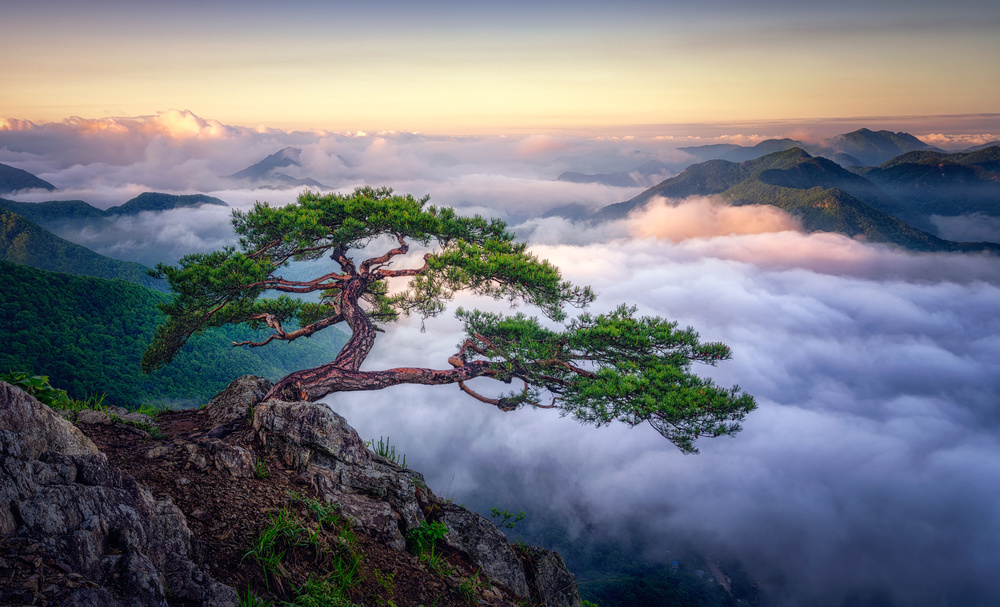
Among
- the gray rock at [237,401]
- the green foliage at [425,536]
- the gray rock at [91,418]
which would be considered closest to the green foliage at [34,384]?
the gray rock at [91,418]

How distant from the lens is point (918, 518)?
18412 centimetres

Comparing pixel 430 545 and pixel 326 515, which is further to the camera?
pixel 430 545

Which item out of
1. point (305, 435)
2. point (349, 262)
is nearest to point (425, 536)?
point (305, 435)

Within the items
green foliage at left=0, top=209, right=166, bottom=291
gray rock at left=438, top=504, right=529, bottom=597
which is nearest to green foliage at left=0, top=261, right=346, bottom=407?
gray rock at left=438, top=504, right=529, bottom=597

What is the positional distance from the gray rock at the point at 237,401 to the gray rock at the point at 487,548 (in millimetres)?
5338

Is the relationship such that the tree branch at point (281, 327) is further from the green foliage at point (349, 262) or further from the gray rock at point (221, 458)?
the gray rock at point (221, 458)

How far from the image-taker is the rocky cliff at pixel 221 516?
4.56 meters

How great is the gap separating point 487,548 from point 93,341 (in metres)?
67.9

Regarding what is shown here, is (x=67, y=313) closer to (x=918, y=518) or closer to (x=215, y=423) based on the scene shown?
(x=215, y=423)

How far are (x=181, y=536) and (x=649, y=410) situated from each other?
31.3 feet

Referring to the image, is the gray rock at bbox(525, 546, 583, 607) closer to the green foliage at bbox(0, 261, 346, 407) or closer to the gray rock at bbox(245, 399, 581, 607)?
the gray rock at bbox(245, 399, 581, 607)

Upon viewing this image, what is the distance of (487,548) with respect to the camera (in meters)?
9.02

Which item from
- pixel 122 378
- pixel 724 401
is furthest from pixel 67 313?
pixel 724 401

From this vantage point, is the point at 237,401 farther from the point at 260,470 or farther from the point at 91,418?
the point at 260,470
